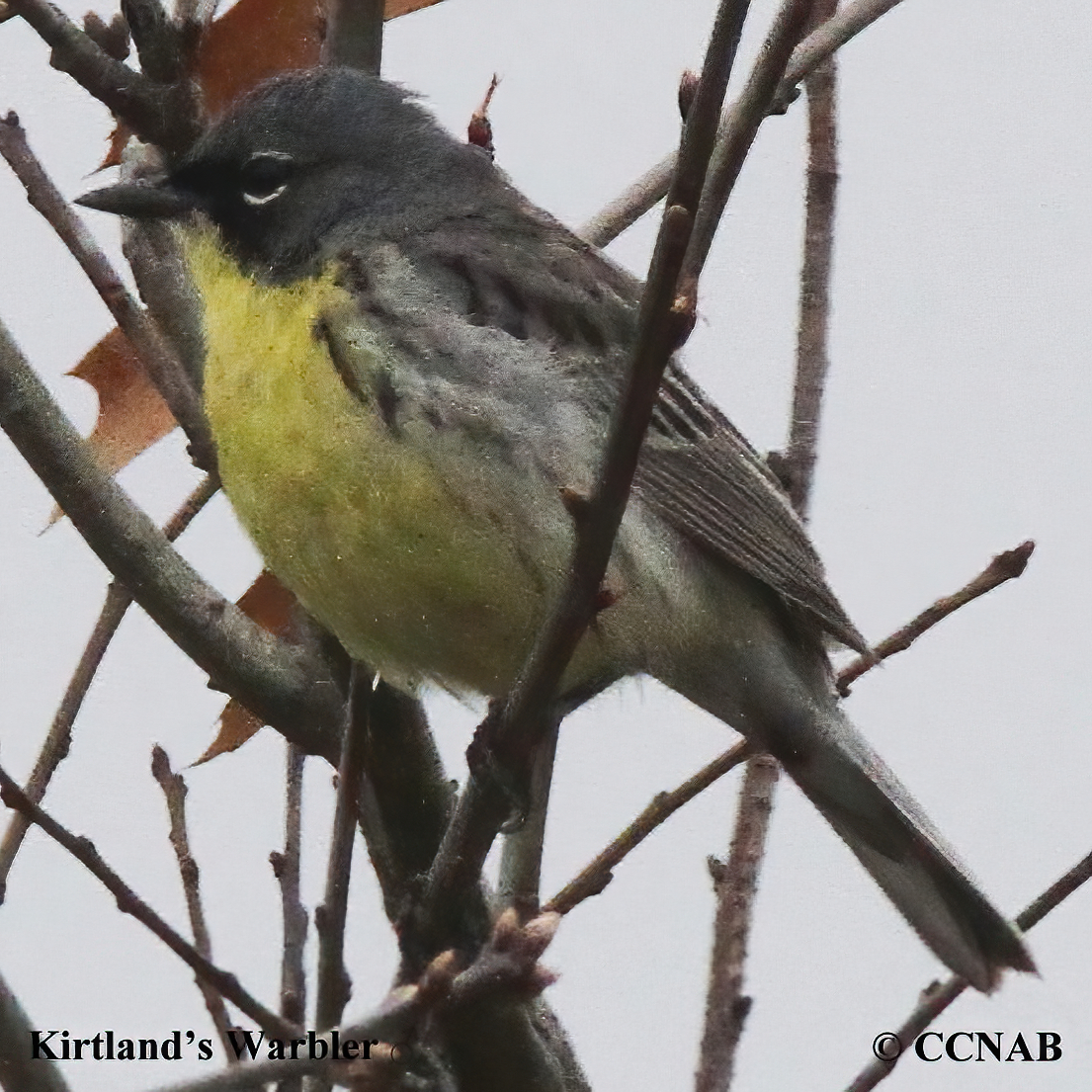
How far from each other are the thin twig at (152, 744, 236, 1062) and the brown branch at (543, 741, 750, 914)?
1.79 ft

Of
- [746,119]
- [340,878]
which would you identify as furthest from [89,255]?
[746,119]

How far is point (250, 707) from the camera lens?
11.2 ft

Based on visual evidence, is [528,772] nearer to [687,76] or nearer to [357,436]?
[357,436]

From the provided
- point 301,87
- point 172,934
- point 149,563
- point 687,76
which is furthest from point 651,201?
point 172,934

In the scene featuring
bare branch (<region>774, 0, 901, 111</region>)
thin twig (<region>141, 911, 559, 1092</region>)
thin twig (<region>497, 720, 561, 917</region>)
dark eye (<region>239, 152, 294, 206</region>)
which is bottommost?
thin twig (<region>141, 911, 559, 1092</region>)

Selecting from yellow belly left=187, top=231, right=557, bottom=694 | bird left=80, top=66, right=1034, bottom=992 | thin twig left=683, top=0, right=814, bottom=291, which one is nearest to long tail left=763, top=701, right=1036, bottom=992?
bird left=80, top=66, right=1034, bottom=992

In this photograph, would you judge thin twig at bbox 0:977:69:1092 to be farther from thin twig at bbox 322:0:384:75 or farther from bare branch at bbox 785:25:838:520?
thin twig at bbox 322:0:384:75

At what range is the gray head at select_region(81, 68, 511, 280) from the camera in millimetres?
3898

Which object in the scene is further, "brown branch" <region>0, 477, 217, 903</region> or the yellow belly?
the yellow belly

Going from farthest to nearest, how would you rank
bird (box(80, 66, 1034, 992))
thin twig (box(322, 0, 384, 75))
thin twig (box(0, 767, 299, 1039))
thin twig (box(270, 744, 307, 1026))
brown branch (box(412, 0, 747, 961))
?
thin twig (box(322, 0, 384, 75)) < bird (box(80, 66, 1034, 992)) < thin twig (box(270, 744, 307, 1026)) < thin twig (box(0, 767, 299, 1039)) < brown branch (box(412, 0, 747, 961))

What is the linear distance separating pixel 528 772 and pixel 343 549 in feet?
2.40

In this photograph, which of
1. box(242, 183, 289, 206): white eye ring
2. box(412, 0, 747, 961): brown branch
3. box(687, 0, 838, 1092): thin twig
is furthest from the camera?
box(242, 183, 289, 206): white eye ring

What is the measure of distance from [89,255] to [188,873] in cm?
117

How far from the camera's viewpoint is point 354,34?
3662 mm
